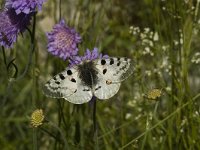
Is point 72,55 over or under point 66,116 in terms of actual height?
over

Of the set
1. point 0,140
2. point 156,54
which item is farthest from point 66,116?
point 156,54

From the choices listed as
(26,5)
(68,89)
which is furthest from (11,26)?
(68,89)

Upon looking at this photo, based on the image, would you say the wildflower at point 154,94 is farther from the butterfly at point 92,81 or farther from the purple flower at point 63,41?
the purple flower at point 63,41

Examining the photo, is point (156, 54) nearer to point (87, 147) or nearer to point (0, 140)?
point (87, 147)

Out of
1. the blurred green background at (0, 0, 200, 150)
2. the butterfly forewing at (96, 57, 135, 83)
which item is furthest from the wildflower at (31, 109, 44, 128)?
the butterfly forewing at (96, 57, 135, 83)

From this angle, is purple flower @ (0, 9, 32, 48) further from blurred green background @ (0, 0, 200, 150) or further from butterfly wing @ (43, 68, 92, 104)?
butterfly wing @ (43, 68, 92, 104)

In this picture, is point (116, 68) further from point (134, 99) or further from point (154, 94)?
point (134, 99)
